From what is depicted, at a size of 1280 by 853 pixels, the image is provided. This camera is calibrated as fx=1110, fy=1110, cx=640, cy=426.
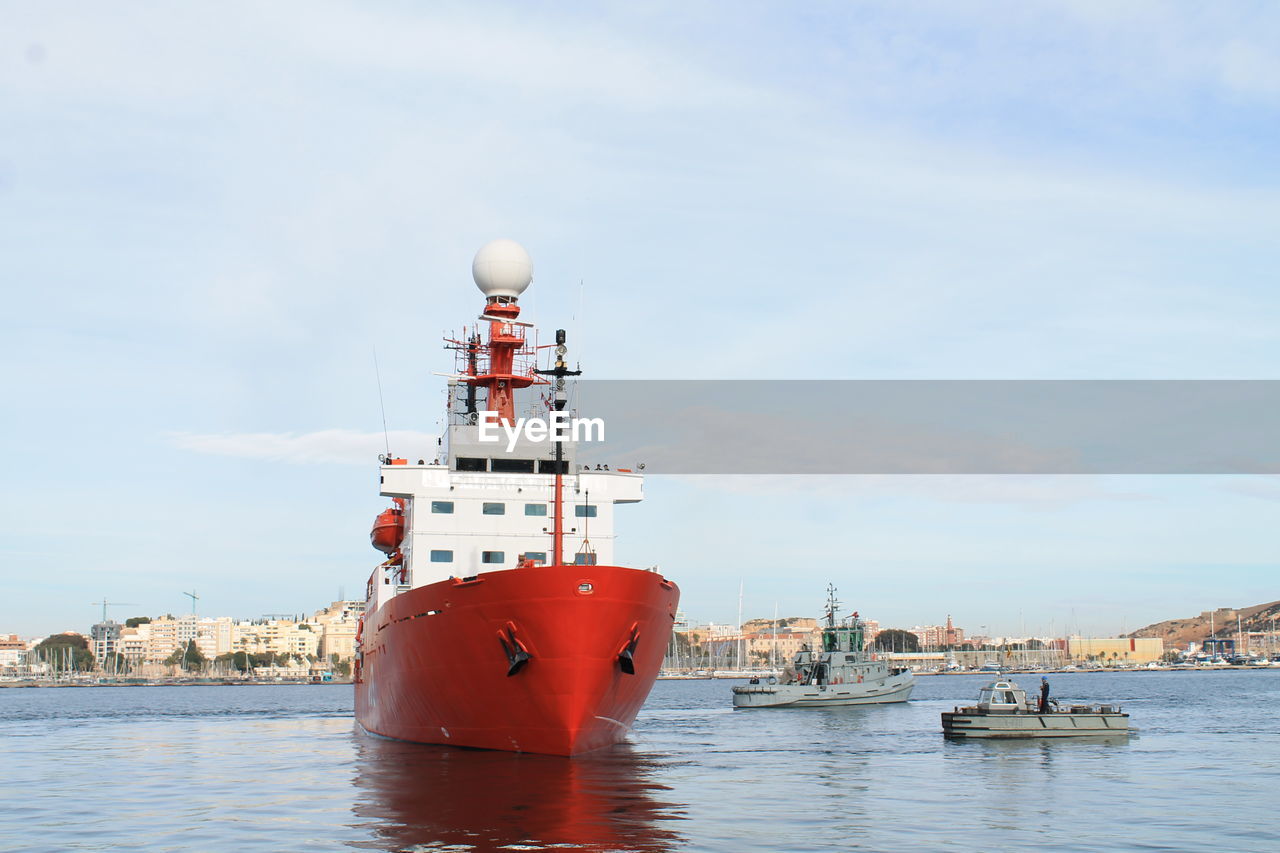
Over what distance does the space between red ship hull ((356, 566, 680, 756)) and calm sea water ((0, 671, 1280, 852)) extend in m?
1.04

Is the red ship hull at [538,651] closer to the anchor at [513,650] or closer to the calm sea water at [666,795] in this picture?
the anchor at [513,650]

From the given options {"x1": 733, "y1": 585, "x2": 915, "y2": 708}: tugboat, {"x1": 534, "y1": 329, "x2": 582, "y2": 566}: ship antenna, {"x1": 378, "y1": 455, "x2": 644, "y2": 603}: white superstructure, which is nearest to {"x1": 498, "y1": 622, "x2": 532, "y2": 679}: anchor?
{"x1": 534, "y1": 329, "x2": 582, "y2": 566}: ship antenna

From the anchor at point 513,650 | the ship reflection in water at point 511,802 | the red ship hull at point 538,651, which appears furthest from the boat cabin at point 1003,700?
the anchor at point 513,650

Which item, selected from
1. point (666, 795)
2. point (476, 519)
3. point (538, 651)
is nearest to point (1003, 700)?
point (666, 795)

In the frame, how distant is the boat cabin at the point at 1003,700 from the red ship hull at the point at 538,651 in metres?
15.4

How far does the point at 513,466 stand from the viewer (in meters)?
39.8

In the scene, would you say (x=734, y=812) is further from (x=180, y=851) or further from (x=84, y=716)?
(x=84, y=716)

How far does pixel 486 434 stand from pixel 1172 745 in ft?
94.6

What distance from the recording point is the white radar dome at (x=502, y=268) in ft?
149

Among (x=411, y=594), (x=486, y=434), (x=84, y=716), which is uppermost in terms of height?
(x=486, y=434)

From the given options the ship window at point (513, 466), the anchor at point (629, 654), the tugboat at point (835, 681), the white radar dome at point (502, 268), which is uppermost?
the white radar dome at point (502, 268)

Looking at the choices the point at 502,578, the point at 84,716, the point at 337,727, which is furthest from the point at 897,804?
the point at 84,716

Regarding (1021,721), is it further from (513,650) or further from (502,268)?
(502,268)

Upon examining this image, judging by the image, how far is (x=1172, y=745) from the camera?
42812mm
